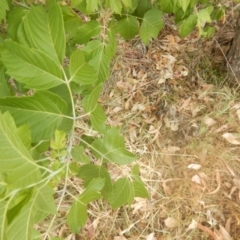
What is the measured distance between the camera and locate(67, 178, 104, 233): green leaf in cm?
93

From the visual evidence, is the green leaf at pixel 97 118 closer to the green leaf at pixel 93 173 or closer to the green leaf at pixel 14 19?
the green leaf at pixel 93 173

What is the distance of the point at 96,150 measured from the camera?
1.05 metres

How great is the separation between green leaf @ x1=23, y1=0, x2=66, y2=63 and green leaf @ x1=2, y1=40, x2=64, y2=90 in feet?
0.12

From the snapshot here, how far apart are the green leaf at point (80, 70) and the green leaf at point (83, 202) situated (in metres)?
0.26

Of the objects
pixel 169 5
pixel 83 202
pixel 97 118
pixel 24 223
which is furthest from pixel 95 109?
pixel 169 5

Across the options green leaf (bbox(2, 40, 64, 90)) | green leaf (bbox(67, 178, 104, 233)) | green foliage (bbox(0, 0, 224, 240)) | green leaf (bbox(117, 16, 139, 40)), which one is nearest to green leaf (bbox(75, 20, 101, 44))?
green foliage (bbox(0, 0, 224, 240))

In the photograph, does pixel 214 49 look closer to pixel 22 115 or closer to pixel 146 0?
pixel 146 0

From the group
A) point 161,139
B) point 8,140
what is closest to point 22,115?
point 8,140

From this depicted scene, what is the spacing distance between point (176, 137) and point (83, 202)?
5.19 feet

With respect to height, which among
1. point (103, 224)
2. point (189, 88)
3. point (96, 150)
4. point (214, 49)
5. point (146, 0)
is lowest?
point (103, 224)

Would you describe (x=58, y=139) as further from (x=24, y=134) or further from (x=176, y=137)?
(x=176, y=137)

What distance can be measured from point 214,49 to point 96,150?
6.03 feet

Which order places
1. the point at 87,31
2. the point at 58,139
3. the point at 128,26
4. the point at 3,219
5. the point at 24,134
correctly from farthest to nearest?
the point at 128,26, the point at 87,31, the point at 58,139, the point at 24,134, the point at 3,219

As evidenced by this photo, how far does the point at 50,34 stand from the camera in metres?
0.91
